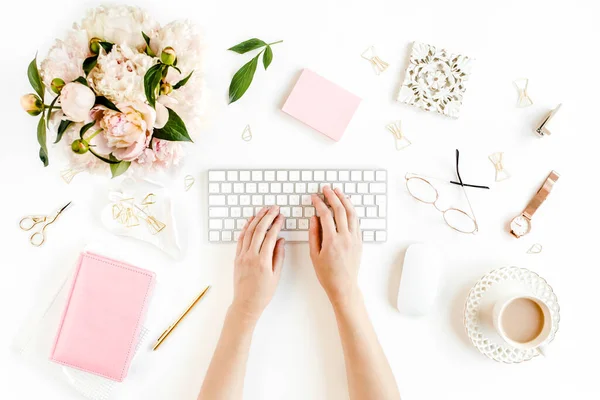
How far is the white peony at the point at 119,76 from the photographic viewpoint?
26.1 inches

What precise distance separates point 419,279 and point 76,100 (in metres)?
0.69

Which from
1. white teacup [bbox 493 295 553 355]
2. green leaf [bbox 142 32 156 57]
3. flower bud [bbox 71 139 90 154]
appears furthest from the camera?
white teacup [bbox 493 295 553 355]

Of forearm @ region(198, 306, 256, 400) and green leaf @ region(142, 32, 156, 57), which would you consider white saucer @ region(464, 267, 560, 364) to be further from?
green leaf @ region(142, 32, 156, 57)

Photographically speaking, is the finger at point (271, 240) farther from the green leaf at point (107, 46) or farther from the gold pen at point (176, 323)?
the green leaf at point (107, 46)

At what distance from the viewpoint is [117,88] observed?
668 millimetres

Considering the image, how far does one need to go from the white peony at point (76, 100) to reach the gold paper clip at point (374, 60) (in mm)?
528

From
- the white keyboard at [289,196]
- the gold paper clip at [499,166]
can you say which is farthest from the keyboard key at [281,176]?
the gold paper clip at [499,166]

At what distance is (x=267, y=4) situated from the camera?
0.90 metres

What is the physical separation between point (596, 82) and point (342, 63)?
52 cm

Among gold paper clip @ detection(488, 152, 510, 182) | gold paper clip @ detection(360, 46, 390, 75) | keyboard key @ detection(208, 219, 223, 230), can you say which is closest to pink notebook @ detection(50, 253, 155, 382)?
keyboard key @ detection(208, 219, 223, 230)

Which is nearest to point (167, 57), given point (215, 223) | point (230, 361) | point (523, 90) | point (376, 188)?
point (215, 223)

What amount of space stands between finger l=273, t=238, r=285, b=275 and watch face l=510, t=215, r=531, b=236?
47 centimetres

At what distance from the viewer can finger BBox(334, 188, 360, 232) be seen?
35.9 inches

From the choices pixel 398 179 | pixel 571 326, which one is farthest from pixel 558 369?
pixel 398 179
